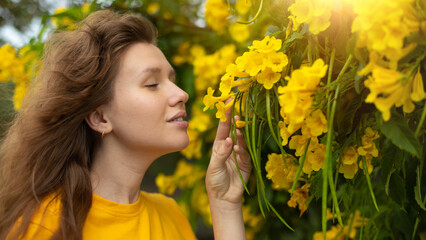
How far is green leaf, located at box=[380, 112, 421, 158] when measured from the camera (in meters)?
0.52

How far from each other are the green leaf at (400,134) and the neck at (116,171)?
0.66 m

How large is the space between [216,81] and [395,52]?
1152 millimetres

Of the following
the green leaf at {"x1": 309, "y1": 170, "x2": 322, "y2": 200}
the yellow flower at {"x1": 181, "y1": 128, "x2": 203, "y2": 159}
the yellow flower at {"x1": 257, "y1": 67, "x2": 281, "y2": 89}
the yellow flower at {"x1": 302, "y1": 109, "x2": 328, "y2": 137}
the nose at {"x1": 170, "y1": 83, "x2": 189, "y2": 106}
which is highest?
the yellow flower at {"x1": 257, "y1": 67, "x2": 281, "y2": 89}

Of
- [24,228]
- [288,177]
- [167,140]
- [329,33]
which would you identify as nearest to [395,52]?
[329,33]

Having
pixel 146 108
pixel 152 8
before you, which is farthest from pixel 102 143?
pixel 152 8

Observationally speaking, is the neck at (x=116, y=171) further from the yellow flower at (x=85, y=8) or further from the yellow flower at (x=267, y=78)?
the yellow flower at (x=85, y=8)

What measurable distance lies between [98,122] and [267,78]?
554 millimetres

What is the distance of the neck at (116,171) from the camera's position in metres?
1.07

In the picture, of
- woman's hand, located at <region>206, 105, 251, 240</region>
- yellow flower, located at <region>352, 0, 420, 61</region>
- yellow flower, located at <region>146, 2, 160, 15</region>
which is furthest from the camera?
yellow flower, located at <region>146, 2, 160, 15</region>

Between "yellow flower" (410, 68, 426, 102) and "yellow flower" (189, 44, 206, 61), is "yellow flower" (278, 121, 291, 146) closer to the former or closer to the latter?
"yellow flower" (410, 68, 426, 102)

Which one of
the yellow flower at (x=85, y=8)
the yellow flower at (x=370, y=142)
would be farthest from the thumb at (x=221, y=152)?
the yellow flower at (x=85, y=8)

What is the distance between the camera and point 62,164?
104cm

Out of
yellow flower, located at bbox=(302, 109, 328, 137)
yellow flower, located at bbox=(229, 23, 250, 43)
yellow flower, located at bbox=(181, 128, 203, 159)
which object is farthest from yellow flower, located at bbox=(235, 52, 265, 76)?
yellow flower, located at bbox=(181, 128, 203, 159)

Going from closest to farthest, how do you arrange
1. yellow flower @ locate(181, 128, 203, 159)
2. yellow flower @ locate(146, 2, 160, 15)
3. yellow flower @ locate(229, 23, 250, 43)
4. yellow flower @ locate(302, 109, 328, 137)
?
yellow flower @ locate(302, 109, 328, 137)
yellow flower @ locate(229, 23, 250, 43)
yellow flower @ locate(181, 128, 203, 159)
yellow flower @ locate(146, 2, 160, 15)
